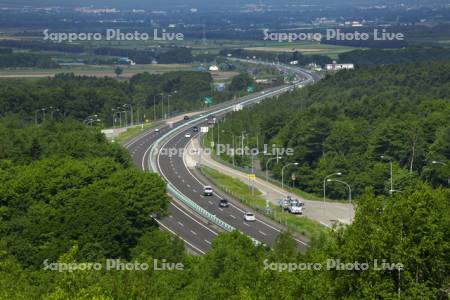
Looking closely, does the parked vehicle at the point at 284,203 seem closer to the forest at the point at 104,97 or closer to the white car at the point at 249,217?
the white car at the point at 249,217

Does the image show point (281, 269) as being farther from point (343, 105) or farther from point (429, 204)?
point (343, 105)

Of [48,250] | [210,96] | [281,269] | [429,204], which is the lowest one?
[210,96]

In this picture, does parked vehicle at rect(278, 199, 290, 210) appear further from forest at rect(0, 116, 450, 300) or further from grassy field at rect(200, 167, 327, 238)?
forest at rect(0, 116, 450, 300)

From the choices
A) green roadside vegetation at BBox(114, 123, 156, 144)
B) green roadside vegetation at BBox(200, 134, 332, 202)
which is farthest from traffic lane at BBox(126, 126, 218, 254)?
green roadside vegetation at BBox(114, 123, 156, 144)

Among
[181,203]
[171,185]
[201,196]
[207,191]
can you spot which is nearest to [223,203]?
[181,203]

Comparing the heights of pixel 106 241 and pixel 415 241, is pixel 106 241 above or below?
below

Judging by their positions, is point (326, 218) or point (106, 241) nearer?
point (106, 241)

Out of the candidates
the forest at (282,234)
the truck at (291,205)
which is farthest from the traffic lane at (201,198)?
the forest at (282,234)

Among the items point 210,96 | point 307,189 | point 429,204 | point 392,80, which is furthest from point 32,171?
point 210,96
